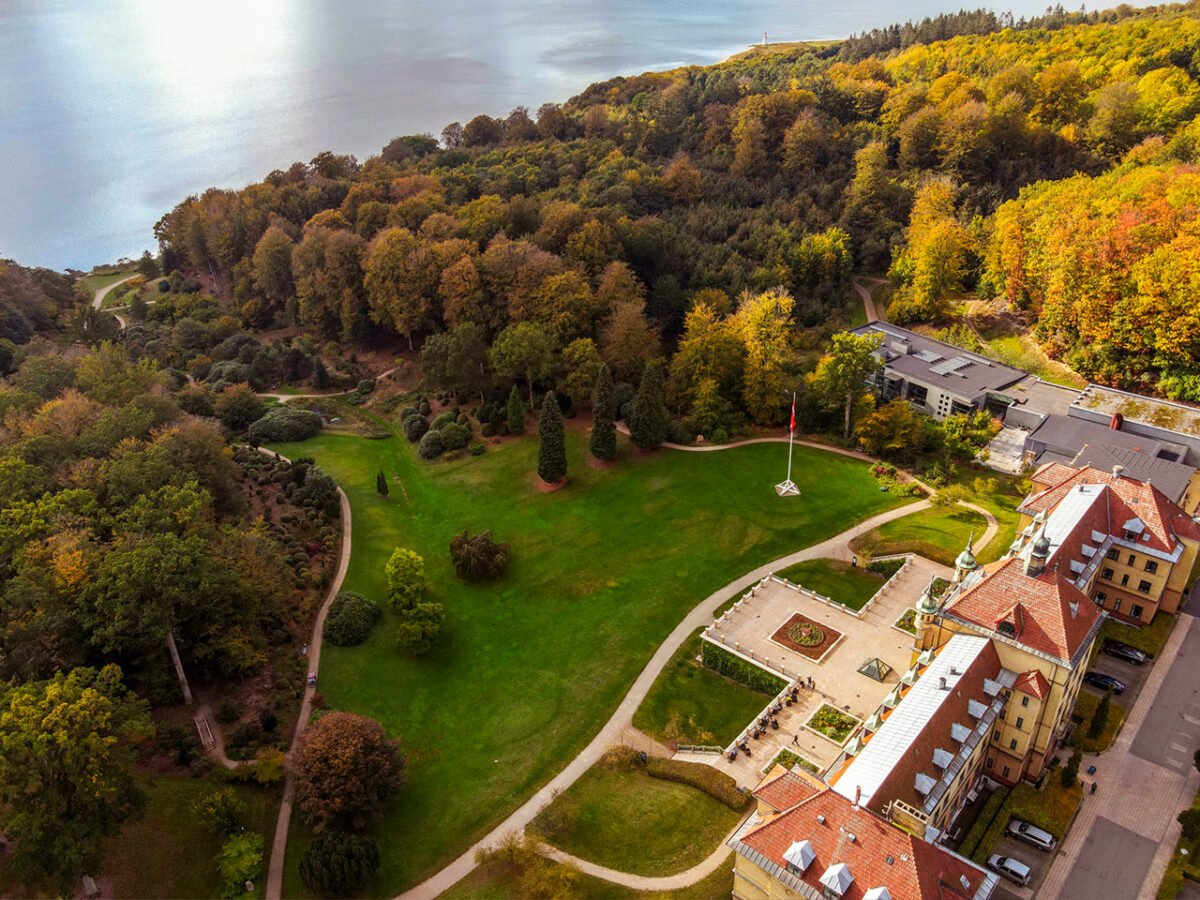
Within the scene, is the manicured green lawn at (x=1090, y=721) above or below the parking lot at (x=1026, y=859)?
above

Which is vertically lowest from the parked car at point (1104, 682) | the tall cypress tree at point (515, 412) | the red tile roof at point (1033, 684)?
the parked car at point (1104, 682)

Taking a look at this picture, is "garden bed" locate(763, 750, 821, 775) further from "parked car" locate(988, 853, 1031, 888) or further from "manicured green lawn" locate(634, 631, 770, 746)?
"parked car" locate(988, 853, 1031, 888)

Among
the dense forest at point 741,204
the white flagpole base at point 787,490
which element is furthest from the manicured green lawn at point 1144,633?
the dense forest at point 741,204

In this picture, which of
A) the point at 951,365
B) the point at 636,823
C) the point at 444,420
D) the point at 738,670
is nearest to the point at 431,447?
the point at 444,420

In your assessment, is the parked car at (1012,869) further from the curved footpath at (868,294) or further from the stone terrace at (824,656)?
the curved footpath at (868,294)

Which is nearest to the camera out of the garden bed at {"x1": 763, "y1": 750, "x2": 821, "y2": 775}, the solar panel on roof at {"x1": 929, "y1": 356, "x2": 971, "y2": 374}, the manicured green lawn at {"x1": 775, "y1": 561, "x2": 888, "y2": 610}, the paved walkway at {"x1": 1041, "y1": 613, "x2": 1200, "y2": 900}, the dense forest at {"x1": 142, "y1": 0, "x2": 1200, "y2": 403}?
the paved walkway at {"x1": 1041, "y1": 613, "x2": 1200, "y2": 900}

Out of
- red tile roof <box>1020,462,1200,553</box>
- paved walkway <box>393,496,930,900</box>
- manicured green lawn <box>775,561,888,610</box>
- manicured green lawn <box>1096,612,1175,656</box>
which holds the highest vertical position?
red tile roof <box>1020,462,1200,553</box>

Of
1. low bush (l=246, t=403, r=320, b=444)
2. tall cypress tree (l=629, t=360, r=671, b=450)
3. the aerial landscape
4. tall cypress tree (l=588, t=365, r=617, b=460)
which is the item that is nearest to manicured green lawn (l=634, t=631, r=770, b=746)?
the aerial landscape
